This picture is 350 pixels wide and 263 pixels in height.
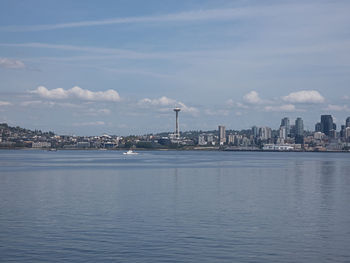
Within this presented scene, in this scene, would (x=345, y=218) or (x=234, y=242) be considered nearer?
(x=234, y=242)

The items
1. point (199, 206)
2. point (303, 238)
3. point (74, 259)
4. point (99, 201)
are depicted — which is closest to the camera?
point (74, 259)

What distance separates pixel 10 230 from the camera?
25.0 metres

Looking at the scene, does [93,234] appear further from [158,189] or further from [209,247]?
[158,189]

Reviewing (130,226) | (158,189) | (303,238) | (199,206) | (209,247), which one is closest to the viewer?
(209,247)

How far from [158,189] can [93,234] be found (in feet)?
70.0

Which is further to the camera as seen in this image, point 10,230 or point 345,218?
point 345,218

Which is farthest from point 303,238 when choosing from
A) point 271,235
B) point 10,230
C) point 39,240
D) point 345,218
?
point 10,230

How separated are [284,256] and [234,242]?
9.23ft

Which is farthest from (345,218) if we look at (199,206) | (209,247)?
(209,247)

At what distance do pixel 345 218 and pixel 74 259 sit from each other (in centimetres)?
1691

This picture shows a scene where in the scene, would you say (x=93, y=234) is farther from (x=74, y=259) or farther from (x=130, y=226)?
(x=74, y=259)

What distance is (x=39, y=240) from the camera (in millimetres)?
23016

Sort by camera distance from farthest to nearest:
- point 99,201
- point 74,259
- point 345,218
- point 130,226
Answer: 1. point 99,201
2. point 345,218
3. point 130,226
4. point 74,259

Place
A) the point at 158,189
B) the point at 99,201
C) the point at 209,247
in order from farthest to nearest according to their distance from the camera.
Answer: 1. the point at 158,189
2. the point at 99,201
3. the point at 209,247
